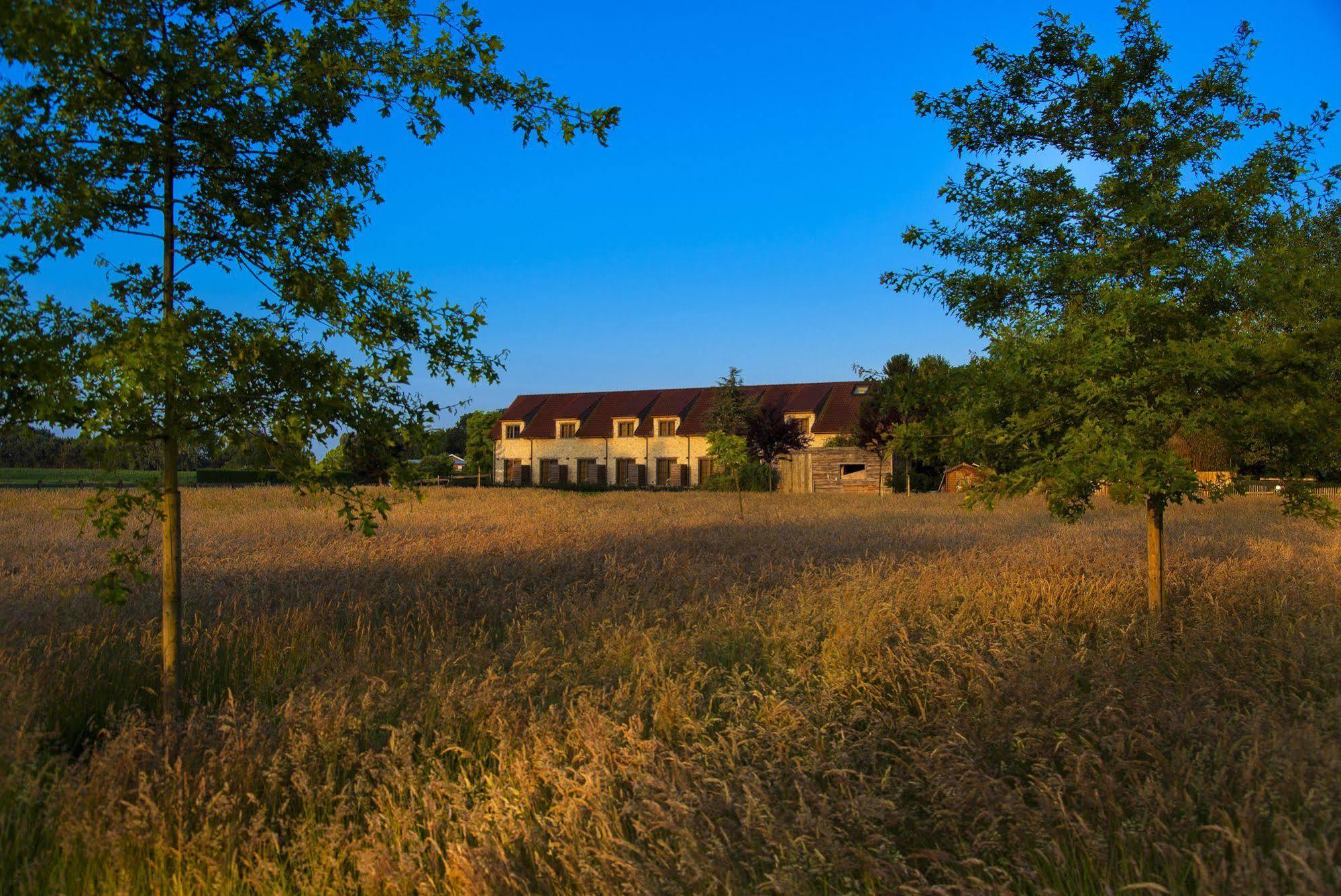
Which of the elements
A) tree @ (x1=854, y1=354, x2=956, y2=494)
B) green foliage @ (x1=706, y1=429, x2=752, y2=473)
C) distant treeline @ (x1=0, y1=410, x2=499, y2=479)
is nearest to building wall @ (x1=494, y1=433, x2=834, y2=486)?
green foliage @ (x1=706, y1=429, x2=752, y2=473)

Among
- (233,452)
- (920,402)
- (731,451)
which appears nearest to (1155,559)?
(920,402)

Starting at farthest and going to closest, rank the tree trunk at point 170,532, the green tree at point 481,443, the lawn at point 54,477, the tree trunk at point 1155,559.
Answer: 1. the green tree at point 481,443
2. the lawn at point 54,477
3. the tree trunk at point 1155,559
4. the tree trunk at point 170,532

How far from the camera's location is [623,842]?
9.29 feet

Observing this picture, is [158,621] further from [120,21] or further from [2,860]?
[120,21]

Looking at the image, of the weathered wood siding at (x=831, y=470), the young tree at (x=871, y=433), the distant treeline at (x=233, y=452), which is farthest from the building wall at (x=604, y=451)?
the distant treeline at (x=233, y=452)

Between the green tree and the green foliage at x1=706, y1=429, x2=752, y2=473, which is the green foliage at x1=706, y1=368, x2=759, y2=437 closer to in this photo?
the green foliage at x1=706, y1=429, x2=752, y2=473

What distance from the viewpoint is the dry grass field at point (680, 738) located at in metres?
2.95

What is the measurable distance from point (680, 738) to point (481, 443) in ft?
201

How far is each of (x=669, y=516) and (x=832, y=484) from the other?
971 inches

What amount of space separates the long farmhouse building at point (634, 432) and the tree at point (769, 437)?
2.02 metres

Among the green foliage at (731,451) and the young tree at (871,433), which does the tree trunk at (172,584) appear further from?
the young tree at (871,433)

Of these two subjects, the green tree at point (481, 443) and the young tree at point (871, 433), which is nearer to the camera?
the young tree at point (871, 433)

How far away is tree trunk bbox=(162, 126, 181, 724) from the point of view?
4262 mm

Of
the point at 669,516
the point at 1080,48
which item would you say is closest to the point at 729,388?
the point at 669,516
